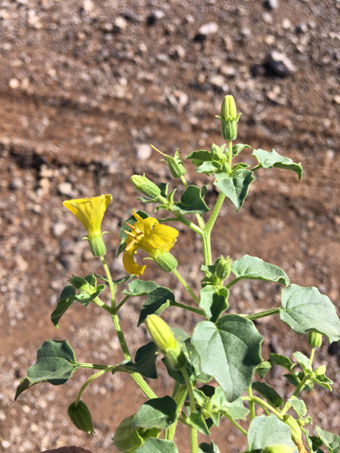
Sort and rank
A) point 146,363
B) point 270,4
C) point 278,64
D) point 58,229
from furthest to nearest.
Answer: point 270,4 → point 278,64 → point 58,229 → point 146,363

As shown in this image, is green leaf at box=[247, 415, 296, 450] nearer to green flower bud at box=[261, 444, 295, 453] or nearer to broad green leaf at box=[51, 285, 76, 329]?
green flower bud at box=[261, 444, 295, 453]

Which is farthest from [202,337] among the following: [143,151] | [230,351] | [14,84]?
[14,84]

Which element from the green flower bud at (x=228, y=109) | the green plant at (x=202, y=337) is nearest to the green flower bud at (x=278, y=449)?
the green plant at (x=202, y=337)

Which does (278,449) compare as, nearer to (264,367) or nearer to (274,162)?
(264,367)

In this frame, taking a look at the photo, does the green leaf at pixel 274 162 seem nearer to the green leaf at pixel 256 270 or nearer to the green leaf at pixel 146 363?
the green leaf at pixel 256 270

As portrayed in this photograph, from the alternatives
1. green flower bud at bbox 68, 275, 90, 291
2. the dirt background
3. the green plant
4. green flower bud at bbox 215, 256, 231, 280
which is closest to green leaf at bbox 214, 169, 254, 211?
the green plant

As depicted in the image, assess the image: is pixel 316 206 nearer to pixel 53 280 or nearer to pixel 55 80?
pixel 53 280

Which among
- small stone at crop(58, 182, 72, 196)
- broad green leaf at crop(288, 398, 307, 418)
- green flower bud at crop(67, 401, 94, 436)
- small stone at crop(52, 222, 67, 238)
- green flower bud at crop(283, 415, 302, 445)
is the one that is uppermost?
green flower bud at crop(283, 415, 302, 445)
